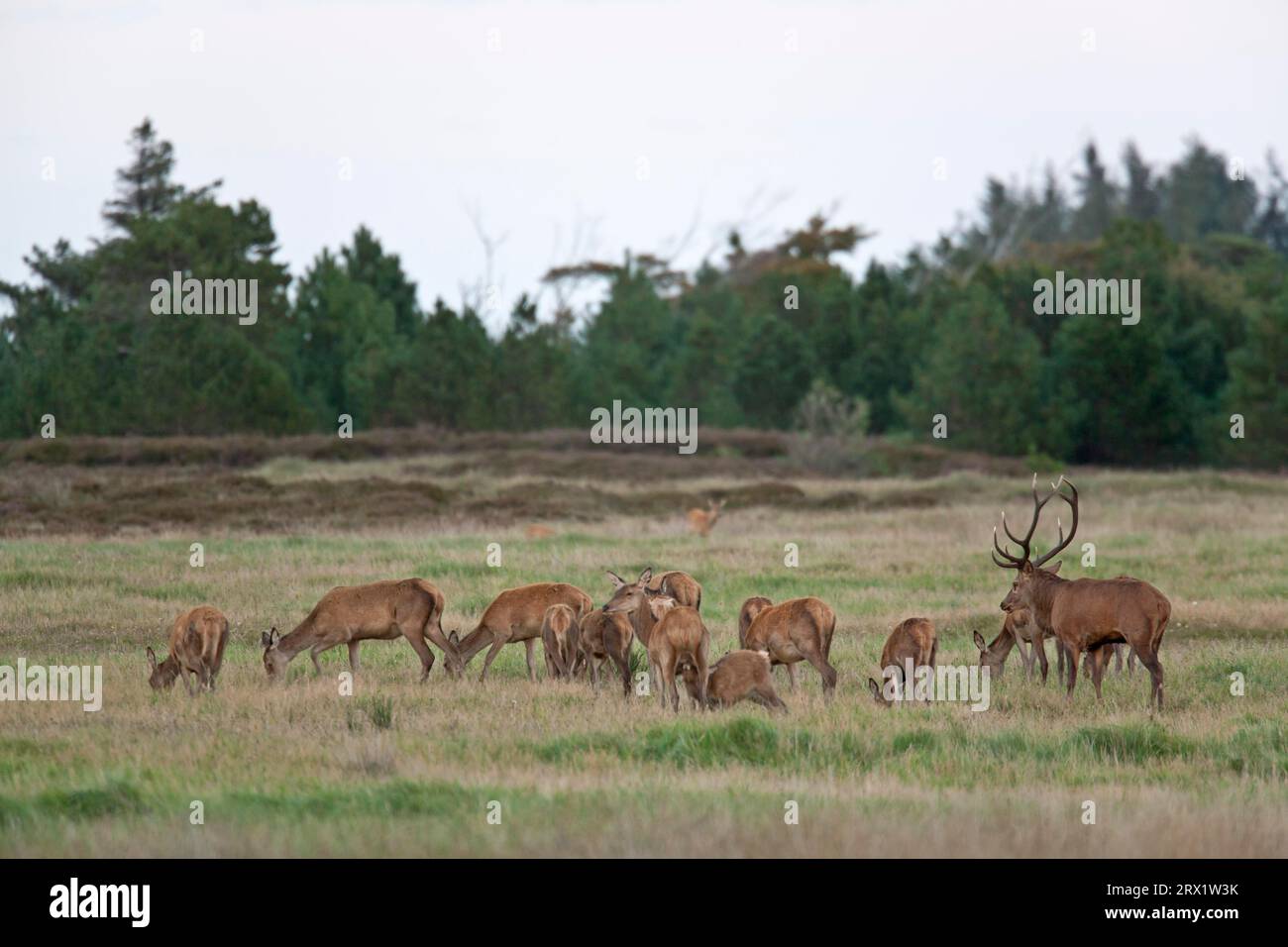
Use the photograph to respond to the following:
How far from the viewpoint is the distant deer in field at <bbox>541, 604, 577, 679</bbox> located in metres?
14.0

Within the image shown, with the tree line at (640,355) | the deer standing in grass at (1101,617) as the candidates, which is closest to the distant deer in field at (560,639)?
the deer standing in grass at (1101,617)

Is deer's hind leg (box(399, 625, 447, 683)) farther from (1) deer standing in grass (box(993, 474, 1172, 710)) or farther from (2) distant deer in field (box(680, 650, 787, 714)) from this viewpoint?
(1) deer standing in grass (box(993, 474, 1172, 710))

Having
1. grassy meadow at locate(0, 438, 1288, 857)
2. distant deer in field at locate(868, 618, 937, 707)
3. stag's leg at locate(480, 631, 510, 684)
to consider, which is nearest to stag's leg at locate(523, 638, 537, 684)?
grassy meadow at locate(0, 438, 1288, 857)

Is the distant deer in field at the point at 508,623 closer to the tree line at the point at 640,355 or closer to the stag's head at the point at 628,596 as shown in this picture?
the stag's head at the point at 628,596

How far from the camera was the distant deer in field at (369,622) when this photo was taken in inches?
550

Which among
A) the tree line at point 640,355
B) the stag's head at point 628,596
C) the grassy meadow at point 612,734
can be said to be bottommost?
the grassy meadow at point 612,734

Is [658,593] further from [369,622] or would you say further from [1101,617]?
[1101,617]

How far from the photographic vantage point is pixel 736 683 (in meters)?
12.4

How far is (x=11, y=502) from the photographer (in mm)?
30750

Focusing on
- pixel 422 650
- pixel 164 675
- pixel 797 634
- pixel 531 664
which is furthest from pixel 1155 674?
pixel 164 675

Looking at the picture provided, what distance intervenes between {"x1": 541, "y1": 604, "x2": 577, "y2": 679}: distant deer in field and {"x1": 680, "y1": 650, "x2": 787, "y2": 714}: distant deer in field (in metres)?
1.79
